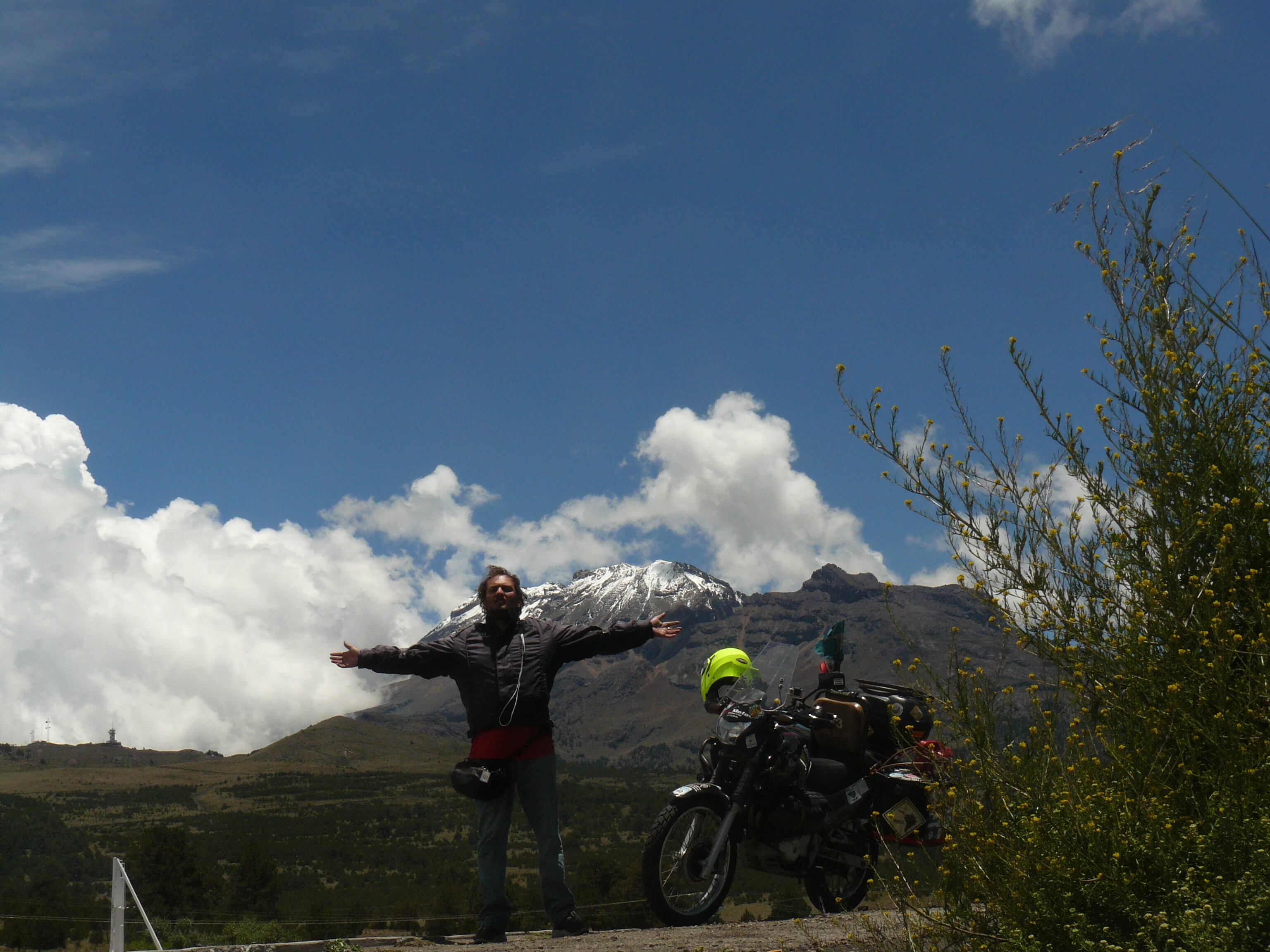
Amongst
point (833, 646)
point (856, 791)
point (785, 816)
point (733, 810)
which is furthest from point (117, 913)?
point (833, 646)

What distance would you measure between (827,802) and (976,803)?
8.29 feet

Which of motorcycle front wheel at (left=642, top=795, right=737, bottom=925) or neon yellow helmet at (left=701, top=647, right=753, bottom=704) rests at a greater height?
neon yellow helmet at (left=701, top=647, right=753, bottom=704)

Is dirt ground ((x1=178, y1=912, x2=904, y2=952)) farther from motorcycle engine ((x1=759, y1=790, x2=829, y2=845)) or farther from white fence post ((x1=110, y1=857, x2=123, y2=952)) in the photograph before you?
white fence post ((x1=110, y1=857, x2=123, y2=952))

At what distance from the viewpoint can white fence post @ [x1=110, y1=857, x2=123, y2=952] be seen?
22.2ft

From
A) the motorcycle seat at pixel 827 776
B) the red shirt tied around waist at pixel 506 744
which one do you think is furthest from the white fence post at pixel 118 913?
the motorcycle seat at pixel 827 776

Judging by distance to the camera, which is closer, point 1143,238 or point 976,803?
point 976,803

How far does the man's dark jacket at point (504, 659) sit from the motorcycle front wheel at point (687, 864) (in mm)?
1003

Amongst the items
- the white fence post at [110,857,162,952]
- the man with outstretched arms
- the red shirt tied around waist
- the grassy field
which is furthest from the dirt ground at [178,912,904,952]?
the grassy field

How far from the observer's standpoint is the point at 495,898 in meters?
6.03

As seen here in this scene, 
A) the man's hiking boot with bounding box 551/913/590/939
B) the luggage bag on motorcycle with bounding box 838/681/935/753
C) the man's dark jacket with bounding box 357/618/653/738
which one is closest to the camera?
the man's hiking boot with bounding box 551/913/590/939

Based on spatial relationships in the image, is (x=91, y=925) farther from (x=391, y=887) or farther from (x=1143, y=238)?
(x=1143, y=238)

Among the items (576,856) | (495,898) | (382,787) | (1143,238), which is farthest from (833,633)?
(382,787)

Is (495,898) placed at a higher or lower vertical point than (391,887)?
higher

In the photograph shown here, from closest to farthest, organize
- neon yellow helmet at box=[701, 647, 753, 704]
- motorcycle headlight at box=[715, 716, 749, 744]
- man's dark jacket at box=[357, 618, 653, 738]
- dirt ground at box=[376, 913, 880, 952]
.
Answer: dirt ground at box=[376, 913, 880, 952]
man's dark jacket at box=[357, 618, 653, 738]
motorcycle headlight at box=[715, 716, 749, 744]
neon yellow helmet at box=[701, 647, 753, 704]
